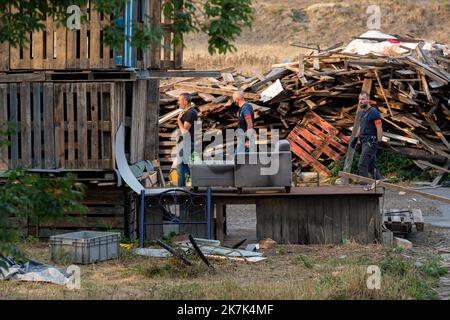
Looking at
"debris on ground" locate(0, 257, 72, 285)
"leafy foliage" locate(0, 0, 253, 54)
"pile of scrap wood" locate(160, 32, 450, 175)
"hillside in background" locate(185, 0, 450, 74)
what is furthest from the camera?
"hillside in background" locate(185, 0, 450, 74)

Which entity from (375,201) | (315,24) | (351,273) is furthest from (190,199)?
(315,24)

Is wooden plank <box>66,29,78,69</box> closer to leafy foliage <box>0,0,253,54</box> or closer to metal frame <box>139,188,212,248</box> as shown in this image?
metal frame <box>139,188,212,248</box>

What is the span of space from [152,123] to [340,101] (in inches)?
286

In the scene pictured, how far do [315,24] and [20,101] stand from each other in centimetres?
4043

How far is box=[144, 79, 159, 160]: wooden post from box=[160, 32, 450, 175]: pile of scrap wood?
5.64m

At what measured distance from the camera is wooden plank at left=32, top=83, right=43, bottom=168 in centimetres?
1362

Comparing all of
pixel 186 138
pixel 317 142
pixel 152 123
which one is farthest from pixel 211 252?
pixel 317 142

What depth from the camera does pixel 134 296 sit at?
31.8 feet

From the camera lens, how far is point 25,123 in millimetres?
13680

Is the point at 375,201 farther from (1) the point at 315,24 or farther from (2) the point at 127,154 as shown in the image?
(1) the point at 315,24

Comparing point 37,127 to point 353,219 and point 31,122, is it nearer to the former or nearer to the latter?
point 31,122

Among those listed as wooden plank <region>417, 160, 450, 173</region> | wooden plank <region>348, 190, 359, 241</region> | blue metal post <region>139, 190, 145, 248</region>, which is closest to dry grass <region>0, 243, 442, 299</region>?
wooden plank <region>348, 190, 359, 241</region>

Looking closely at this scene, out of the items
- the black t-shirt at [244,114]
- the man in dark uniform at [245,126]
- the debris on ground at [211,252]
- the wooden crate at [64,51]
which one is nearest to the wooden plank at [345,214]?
the debris on ground at [211,252]

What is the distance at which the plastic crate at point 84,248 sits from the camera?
40.0 feet
